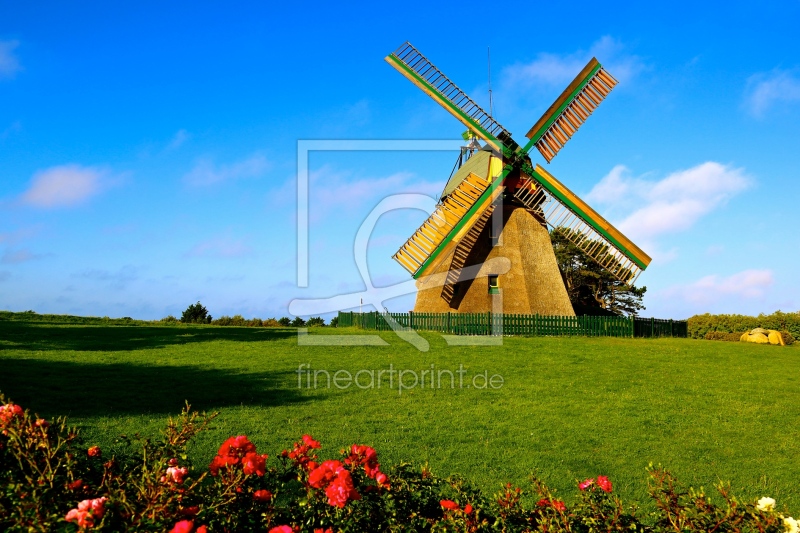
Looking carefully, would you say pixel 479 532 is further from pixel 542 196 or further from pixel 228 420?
pixel 542 196

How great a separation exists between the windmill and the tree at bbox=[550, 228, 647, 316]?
23.8 m

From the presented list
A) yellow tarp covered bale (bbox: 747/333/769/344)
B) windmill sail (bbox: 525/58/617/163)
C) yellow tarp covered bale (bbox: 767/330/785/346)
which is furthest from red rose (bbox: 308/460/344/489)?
yellow tarp covered bale (bbox: 767/330/785/346)

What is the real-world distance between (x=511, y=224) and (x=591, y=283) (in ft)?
91.9

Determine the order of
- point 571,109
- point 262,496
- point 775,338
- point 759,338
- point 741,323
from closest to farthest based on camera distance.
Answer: point 262,496 < point 571,109 < point 775,338 < point 759,338 < point 741,323

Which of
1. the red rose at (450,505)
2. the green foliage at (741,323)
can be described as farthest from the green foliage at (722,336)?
the red rose at (450,505)

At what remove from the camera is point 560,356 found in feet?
65.1

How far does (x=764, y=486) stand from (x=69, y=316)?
40.6 metres

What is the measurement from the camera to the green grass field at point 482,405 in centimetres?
870

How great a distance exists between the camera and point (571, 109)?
82.3 ft

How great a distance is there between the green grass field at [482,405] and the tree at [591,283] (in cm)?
2785

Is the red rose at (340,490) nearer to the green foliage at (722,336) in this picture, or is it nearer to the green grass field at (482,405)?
the green grass field at (482,405)

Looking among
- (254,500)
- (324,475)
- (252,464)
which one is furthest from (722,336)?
(252,464)

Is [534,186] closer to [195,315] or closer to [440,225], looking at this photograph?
[440,225]

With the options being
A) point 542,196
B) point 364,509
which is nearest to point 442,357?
point 542,196
